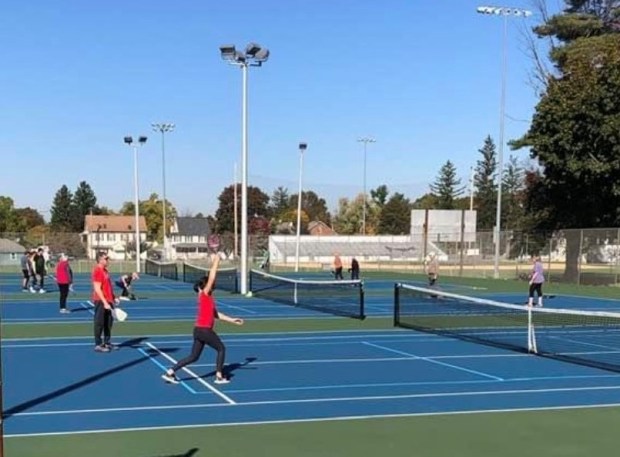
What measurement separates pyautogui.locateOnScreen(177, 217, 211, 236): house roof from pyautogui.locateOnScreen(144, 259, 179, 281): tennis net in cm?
8572

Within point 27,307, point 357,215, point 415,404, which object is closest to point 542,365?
point 415,404

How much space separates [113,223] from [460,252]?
9516 cm

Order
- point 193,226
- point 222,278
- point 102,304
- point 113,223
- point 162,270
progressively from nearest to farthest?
point 102,304 → point 222,278 → point 162,270 → point 113,223 → point 193,226

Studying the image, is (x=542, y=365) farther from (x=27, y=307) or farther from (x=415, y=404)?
(x=27, y=307)

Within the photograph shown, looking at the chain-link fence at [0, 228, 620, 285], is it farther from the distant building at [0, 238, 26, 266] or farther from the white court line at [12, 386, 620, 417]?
the white court line at [12, 386, 620, 417]

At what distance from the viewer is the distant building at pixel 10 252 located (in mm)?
62781

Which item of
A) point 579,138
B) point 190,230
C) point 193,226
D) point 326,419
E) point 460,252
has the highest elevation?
point 579,138

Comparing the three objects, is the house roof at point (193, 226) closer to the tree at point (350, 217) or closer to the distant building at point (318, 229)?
the distant building at point (318, 229)

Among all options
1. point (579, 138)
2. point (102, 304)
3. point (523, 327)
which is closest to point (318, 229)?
point (579, 138)

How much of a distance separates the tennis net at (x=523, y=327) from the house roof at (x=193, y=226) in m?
119

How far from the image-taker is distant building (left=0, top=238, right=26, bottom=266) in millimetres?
62781

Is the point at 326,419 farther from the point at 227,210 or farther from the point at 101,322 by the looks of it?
the point at 227,210

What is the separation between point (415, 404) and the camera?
33.2 ft

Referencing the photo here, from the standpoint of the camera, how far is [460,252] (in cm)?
5297
